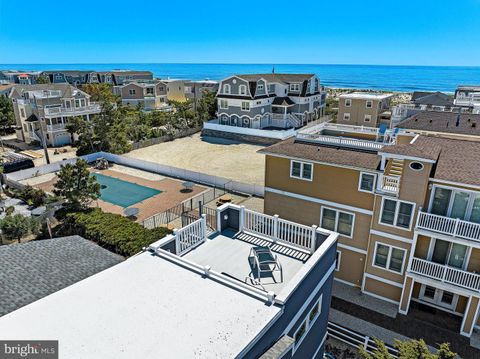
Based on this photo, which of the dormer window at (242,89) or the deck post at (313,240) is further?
the dormer window at (242,89)

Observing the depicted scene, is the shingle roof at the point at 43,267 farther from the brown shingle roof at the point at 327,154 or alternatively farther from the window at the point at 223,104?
the window at the point at 223,104

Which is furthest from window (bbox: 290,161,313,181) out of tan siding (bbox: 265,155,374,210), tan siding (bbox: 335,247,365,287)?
tan siding (bbox: 335,247,365,287)

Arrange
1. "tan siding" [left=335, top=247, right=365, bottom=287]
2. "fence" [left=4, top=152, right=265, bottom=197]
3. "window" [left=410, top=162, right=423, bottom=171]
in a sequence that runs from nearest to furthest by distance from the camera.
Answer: "window" [left=410, top=162, right=423, bottom=171] < "tan siding" [left=335, top=247, right=365, bottom=287] < "fence" [left=4, top=152, right=265, bottom=197]

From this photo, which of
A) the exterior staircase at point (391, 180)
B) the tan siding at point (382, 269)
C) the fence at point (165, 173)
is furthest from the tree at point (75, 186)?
the exterior staircase at point (391, 180)

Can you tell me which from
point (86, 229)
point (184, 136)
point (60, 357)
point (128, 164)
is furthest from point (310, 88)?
point (60, 357)

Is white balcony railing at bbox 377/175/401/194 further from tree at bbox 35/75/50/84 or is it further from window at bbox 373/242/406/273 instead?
tree at bbox 35/75/50/84

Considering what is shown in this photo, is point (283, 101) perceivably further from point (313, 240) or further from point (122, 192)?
point (313, 240)
